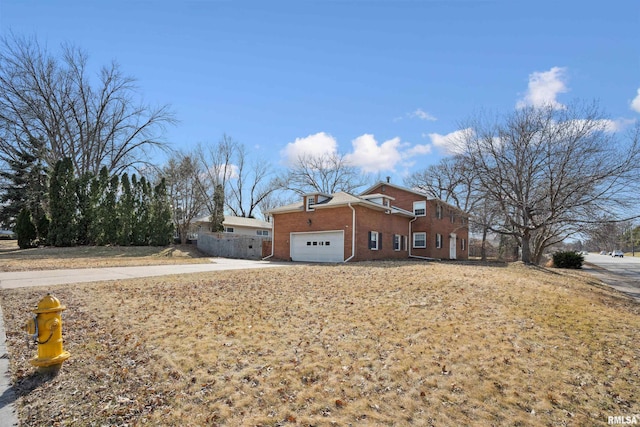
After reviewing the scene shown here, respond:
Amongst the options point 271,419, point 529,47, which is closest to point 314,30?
point 529,47

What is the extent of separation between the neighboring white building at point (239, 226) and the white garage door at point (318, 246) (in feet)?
41.6

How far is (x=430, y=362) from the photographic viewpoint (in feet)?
14.5

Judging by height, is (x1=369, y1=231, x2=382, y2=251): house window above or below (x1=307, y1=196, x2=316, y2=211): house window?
below

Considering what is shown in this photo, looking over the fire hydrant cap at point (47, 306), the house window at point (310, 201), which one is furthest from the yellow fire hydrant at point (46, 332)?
the house window at point (310, 201)

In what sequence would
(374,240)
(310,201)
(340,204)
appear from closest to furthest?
1. (340,204)
2. (374,240)
3. (310,201)

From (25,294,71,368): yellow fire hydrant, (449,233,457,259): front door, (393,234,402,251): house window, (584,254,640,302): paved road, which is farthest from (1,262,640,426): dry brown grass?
(449,233,457,259): front door

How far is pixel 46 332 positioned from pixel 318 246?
18906 millimetres

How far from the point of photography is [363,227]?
21203mm

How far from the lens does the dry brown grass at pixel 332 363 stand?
333 centimetres

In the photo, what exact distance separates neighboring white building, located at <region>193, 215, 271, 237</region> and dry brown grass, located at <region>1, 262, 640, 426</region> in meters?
28.3

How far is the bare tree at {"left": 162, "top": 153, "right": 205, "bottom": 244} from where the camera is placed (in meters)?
35.1

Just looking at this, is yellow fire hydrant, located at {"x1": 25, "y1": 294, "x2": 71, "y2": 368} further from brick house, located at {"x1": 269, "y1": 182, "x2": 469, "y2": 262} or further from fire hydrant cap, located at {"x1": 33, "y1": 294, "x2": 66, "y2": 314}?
brick house, located at {"x1": 269, "y1": 182, "x2": 469, "y2": 262}

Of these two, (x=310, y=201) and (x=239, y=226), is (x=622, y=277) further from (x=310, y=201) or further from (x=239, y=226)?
(x=239, y=226)

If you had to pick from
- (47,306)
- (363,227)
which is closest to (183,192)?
(363,227)
